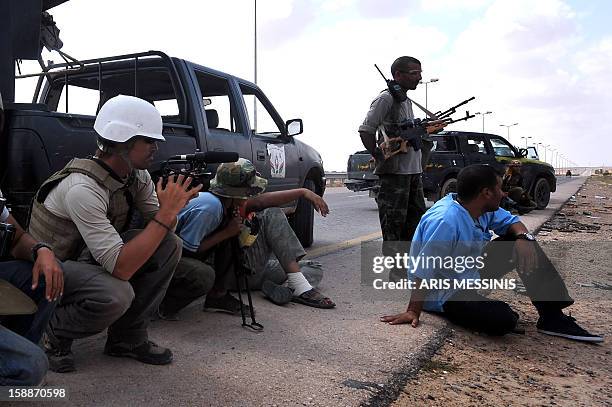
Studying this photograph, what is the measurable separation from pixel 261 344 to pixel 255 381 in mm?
536

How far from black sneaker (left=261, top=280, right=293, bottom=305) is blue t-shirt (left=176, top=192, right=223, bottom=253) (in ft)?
2.36

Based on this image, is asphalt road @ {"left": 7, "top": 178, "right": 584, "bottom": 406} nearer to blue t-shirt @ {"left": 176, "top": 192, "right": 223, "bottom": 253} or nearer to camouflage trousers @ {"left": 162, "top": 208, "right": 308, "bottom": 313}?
camouflage trousers @ {"left": 162, "top": 208, "right": 308, "bottom": 313}

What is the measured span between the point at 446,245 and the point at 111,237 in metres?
2.01

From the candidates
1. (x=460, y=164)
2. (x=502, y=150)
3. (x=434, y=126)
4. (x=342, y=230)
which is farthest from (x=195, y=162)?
(x=502, y=150)

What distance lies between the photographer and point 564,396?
262 cm

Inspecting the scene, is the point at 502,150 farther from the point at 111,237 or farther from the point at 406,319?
the point at 111,237

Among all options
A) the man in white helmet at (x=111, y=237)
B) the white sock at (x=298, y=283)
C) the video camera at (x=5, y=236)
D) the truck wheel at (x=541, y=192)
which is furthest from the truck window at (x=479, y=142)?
the video camera at (x=5, y=236)

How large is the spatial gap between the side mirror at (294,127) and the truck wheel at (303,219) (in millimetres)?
829

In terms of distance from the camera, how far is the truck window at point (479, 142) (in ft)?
41.4

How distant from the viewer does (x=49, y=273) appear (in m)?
2.15

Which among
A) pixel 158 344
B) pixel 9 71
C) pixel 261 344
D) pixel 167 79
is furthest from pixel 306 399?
pixel 167 79

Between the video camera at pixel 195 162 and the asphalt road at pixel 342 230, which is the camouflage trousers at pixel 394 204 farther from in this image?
the video camera at pixel 195 162

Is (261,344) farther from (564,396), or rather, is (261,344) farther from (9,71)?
(9,71)

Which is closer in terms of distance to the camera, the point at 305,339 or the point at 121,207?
the point at 121,207
